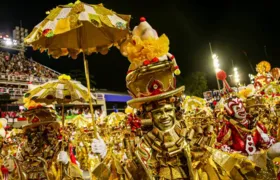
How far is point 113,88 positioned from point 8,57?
1537 cm

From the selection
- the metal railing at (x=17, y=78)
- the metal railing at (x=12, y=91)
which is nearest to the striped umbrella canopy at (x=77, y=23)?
the metal railing at (x=12, y=91)

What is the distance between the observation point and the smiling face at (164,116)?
11.0 ft

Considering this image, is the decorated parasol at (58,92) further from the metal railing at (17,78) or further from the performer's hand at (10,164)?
the metal railing at (17,78)

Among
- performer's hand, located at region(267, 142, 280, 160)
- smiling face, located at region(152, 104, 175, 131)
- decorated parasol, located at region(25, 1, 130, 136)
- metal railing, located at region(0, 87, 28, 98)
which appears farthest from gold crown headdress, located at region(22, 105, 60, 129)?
metal railing, located at region(0, 87, 28, 98)

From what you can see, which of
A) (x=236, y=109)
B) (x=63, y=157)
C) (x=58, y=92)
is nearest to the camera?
(x=236, y=109)

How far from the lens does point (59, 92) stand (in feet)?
19.5

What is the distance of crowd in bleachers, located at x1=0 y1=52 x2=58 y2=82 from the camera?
1188 inches

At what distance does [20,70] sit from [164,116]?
36365 mm

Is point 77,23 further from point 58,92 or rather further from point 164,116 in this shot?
point 58,92

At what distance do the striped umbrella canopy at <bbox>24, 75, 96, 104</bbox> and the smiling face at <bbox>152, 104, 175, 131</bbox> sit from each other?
112 inches

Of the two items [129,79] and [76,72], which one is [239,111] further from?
[76,72]

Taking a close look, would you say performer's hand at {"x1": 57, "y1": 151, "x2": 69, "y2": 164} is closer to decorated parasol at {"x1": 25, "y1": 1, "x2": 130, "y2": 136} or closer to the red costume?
decorated parasol at {"x1": 25, "y1": 1, "x2": 130, "y2": 136}

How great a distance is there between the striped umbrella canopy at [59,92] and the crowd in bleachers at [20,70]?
976 inches

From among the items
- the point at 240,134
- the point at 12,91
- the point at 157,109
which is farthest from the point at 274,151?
the point at 12,91
